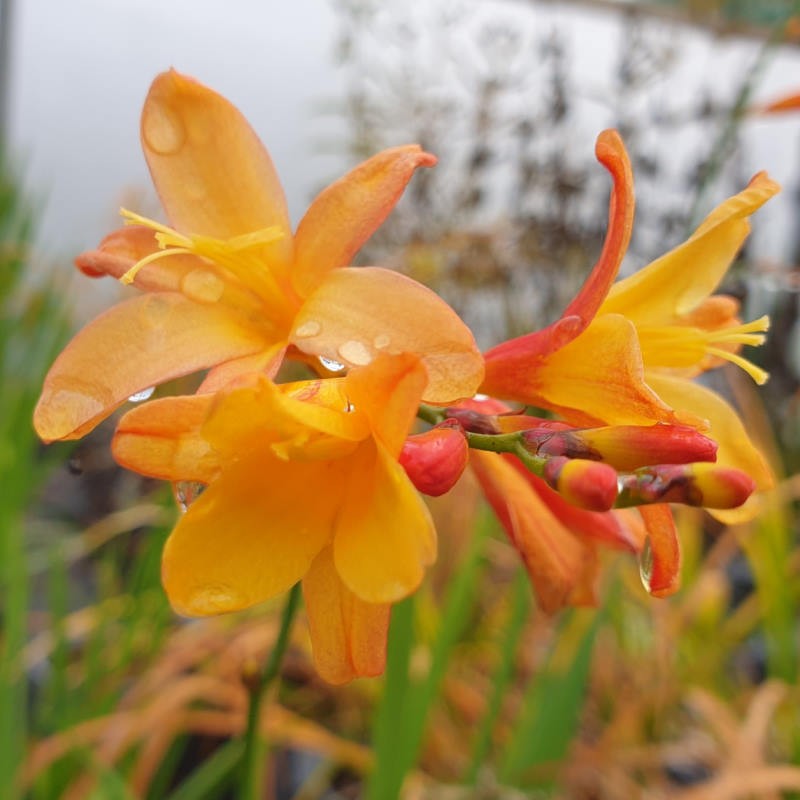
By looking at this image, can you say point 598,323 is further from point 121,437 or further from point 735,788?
point 735,788

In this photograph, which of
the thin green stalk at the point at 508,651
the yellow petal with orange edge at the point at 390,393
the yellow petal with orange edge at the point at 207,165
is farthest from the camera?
the thin green stalk at the point at 508,651

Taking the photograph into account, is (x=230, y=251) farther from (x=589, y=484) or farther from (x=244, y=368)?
(x=589, y=484)

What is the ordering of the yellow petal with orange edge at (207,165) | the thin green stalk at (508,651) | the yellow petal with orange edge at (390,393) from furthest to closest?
the thin green stalk at (508,651) → the yellow petal with orange edge at (207,165) → the yellow petal with orange edge at (390,393)

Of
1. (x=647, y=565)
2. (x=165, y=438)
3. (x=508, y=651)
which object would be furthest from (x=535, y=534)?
(x=508, y=651)

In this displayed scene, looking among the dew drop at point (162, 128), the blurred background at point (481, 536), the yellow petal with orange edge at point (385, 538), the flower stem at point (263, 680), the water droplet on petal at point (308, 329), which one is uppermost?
the dew drop at point (162, 128)

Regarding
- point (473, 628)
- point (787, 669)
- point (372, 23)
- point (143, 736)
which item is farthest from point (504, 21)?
point (143, 736)

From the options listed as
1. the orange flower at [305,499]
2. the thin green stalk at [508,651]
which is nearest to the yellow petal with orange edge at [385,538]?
the orange flower at [305,499]

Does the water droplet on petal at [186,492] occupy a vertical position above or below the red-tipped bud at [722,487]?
below

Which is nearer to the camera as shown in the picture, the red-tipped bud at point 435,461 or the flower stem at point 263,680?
the red-tipped bud at point 435,461

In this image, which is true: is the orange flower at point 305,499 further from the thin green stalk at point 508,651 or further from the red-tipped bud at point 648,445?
the thin green stalk at point 508,651
